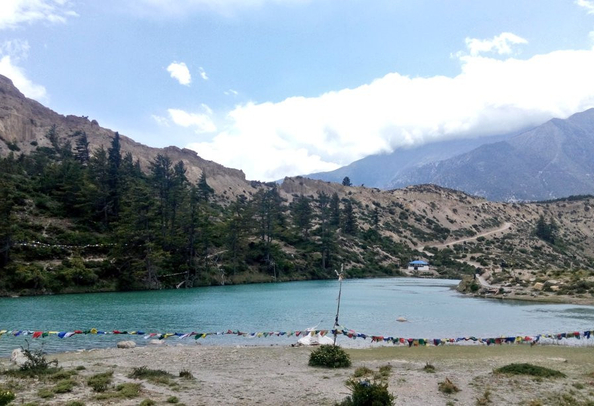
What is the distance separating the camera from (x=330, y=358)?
21.1 m

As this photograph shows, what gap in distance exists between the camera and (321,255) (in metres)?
106

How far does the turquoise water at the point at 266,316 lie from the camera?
106 feet

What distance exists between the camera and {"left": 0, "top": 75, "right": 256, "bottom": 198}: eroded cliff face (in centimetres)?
12529

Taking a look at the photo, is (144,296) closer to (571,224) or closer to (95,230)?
(95,230)

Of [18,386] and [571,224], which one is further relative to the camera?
[571,224]

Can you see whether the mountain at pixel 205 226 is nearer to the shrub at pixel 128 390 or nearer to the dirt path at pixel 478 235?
the dirt path at pixel 478 235

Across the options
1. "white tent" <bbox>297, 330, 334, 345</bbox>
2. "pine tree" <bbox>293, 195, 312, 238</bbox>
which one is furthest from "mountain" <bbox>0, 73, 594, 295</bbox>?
"white tent" <bbox>297, 330, 334, 345</bbox>

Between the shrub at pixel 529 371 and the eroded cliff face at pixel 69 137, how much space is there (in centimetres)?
12080

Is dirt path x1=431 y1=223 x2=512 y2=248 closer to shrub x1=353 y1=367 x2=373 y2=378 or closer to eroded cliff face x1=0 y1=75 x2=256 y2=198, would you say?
eroded cliff face x1=0 y1=75 x2=256 y2=198

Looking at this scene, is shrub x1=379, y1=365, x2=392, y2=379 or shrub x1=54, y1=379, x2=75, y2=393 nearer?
shrub x1=54, y1=379, x2=75, y2=393

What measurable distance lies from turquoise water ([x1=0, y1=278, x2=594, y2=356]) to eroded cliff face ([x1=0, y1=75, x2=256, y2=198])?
85378mm

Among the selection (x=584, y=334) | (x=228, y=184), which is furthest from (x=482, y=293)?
(x=228, y=184)

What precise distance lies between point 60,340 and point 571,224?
166 meters

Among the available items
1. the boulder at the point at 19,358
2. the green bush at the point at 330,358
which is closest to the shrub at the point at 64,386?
the boulder at the point at 19,358
